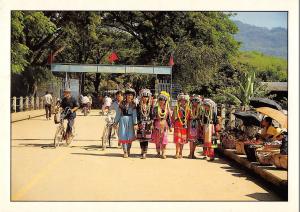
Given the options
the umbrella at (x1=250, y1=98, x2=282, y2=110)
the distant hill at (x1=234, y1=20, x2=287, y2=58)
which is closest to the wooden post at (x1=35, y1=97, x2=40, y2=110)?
the distant hill at (x1=234, y1=20, x2=287, y2=58)

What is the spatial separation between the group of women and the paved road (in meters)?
0.41

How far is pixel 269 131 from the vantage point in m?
11.5

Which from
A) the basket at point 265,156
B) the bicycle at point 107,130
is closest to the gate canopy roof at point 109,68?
the bicycle at point 107,130

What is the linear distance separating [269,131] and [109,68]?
21.3 meters

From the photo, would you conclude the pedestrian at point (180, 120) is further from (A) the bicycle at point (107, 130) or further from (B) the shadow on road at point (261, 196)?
(B) the shadow on road at point (261, 196)

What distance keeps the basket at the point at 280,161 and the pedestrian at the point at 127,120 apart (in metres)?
3.72

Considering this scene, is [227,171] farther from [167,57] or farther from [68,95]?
[167,57]

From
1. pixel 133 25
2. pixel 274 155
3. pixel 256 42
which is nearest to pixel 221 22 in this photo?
pixel 133 25

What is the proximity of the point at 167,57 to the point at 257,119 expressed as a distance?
26890mm

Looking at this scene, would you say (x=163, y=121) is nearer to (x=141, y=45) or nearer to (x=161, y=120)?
(x=161, y=120)

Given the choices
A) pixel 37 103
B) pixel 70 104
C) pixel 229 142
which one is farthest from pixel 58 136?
pixel 37 103

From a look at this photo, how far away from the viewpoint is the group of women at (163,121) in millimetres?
12469

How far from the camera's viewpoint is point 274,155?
9758mm

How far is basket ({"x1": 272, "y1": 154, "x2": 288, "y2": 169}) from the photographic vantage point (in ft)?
30.4
